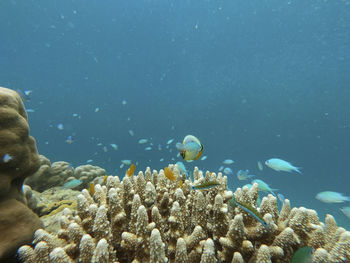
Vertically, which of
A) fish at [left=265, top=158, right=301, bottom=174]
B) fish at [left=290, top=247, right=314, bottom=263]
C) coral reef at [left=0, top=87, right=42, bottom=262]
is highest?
fish at [left=265, top=158, right=301, bottom=174]

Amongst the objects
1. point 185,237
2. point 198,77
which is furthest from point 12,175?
point 198,77

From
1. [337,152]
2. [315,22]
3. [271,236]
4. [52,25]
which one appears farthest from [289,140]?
[52,25]

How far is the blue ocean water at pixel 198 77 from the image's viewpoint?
39469 millimetres

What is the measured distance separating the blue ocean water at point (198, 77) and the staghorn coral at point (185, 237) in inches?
1303

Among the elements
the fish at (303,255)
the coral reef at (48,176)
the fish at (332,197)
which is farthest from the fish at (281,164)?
the coral reef at (48,176)

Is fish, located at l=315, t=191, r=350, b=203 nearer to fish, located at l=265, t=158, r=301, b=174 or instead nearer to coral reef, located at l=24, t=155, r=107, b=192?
fish, located at l=265, t=158, r=301, b=174

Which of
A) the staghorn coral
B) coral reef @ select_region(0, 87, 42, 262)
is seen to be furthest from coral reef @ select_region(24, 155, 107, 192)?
the staghorn coral

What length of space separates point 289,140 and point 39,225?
80.0 m

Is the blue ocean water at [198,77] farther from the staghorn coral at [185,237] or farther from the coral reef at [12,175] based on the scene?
the staghorn coral at [185,237]

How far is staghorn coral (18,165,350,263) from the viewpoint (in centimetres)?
157

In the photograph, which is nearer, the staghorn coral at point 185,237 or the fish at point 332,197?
the staghorn coral at point 185,237

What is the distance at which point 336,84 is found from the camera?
1779 inches

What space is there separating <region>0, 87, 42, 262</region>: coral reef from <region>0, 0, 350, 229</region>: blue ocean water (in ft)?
106

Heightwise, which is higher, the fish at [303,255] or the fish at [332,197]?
the fish at [332,197]
